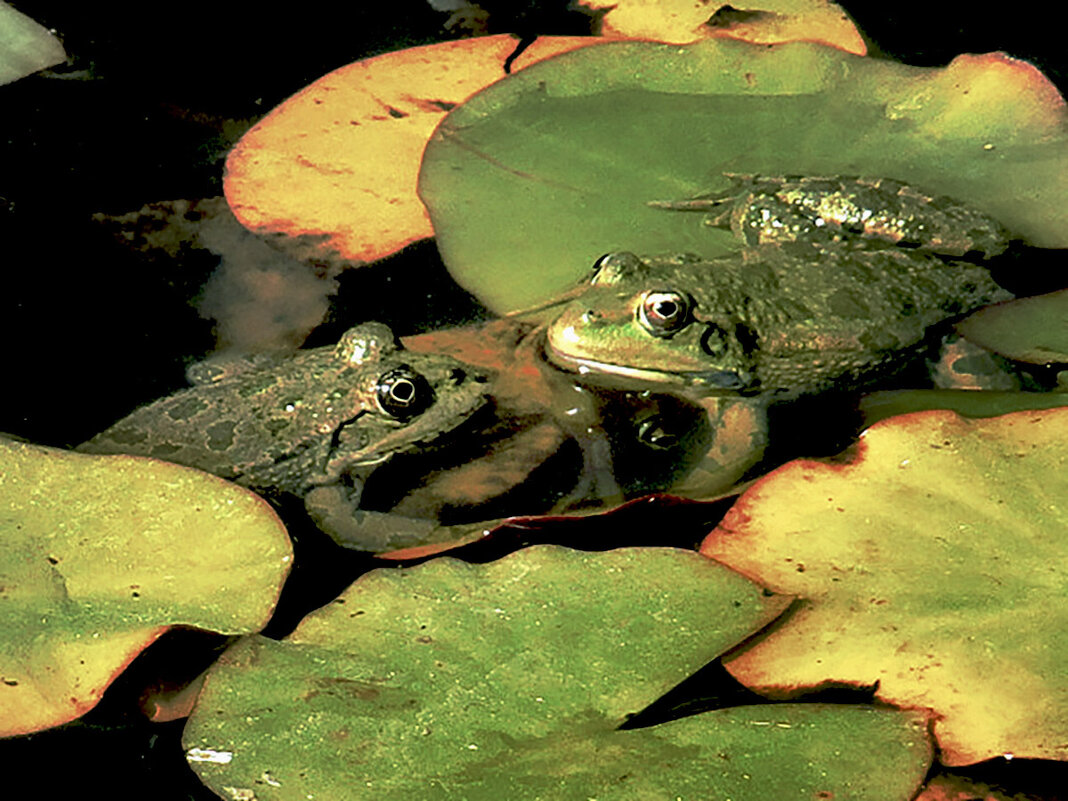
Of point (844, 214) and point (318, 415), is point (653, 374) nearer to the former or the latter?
point (844, 214)

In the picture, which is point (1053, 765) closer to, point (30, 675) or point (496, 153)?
point (30, 675)

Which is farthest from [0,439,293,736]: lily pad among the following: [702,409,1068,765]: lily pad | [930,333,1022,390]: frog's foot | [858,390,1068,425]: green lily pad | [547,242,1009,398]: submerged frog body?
[930,333,1022,390]: frog's foot

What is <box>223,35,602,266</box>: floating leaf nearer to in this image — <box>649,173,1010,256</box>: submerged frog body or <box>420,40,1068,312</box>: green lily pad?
<box>420,40,1068,312</box>: green lily pad

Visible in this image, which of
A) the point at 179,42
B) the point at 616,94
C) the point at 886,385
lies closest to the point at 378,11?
the point at 179,42

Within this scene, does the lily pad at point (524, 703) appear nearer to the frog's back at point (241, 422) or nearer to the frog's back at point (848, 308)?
the frog's back at point (241, 422)

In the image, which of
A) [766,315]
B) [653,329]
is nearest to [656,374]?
[653,329]

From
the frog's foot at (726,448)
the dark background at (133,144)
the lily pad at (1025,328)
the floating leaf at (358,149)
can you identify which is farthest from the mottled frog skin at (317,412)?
the lily pad at (1025,328)

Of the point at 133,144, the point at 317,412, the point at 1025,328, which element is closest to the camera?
the point at 1025,328
